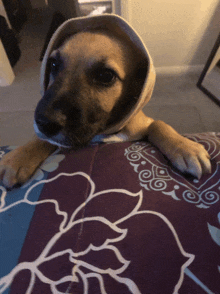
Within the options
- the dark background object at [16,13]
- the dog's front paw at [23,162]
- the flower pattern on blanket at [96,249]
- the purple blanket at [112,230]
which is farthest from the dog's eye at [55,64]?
the dark background object at [16,13]

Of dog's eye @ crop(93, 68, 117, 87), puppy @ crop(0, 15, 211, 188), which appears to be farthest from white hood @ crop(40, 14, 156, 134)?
dog's eye @ crop(93, 68, 117, 87)

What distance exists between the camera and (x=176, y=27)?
2.24m

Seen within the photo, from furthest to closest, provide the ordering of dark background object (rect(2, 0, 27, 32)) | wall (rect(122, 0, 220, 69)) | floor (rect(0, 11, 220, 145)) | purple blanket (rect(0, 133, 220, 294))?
dark background object (rect(2, 0, 27, 32)) → wall (rect(122, 0, 220, 69)) → floor (rect(0, 11, 220, 145)) → purple blanket (rect(0, 133, 220, 294))

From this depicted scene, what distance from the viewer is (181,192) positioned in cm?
74

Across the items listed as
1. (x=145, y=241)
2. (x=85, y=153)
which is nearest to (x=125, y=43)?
(x=85, y=153)

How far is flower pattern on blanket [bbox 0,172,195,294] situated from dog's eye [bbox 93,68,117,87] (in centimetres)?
56

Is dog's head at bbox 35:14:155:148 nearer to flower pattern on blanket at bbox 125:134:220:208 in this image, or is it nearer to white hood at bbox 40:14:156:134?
white hood at bbox 40:14:156:134

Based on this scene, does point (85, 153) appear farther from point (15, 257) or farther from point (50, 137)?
point (15, 257)

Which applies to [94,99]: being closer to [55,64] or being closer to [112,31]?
[55,64]

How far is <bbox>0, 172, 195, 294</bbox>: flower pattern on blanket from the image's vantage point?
55 centimetres

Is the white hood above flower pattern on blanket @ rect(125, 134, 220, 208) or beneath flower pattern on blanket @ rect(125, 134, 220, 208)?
above

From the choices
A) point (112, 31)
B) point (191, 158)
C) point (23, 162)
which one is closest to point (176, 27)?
point (112, 31)

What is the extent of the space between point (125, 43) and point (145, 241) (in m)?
1.02

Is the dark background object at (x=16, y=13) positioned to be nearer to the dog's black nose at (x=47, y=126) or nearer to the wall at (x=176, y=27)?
the wall at (x=176, y=27)
